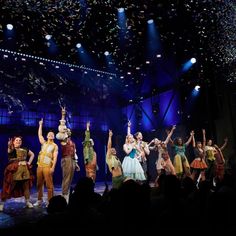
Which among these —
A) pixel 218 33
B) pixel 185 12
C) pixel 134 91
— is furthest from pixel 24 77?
pixel 218 33

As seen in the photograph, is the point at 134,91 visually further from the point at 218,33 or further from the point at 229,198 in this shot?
the point at 229,198

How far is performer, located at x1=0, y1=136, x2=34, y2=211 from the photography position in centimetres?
553

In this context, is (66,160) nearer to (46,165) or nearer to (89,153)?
(46,165)

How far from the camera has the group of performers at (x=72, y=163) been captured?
5.75 metres

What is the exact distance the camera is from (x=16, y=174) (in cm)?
564

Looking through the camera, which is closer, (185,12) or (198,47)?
(185,12)

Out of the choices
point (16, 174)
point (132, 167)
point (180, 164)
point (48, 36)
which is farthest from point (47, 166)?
point (48, 36)

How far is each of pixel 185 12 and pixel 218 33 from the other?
53.9 inches

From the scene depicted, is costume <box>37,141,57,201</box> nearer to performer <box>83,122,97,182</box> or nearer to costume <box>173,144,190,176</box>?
performer <box>83,122,97,182</box>

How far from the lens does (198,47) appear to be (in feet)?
34.7

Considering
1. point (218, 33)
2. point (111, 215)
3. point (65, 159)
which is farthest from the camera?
point (218, 33)

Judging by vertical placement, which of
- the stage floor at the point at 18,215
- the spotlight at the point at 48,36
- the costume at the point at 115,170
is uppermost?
the spotlight at the point at 48,36

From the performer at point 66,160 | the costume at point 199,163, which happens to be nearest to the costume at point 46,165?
the performer at point 66,160

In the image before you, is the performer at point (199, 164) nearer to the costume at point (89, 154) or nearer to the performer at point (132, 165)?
the performer at point (132, 165)
